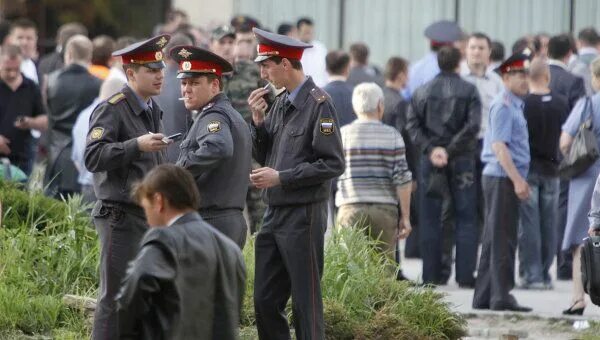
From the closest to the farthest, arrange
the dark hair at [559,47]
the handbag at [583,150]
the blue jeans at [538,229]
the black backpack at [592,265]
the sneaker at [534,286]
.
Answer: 1. the black backpack at [592,265]
2. the handbag at [583,150]
3. the blue jeans at [538,229]
4. the sneaker at [534,286]
5. the dark hair at [559,47]

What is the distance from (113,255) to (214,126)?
2.99 feet

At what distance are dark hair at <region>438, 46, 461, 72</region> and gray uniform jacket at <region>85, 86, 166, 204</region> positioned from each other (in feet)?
18.1

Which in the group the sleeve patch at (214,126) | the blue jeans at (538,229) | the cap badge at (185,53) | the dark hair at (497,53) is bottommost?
the blue jeans at (538,229)

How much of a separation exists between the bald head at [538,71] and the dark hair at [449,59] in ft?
2.31

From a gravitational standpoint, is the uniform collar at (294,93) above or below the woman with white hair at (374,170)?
above

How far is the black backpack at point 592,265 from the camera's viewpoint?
9.46 metres

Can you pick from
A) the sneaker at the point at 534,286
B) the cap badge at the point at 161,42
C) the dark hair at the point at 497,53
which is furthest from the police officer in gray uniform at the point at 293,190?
the dark hair at the point at 497,53

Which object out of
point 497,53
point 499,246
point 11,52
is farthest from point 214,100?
point 497,53

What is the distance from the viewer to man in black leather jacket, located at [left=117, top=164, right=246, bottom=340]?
6617 mm

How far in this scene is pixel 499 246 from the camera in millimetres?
12562

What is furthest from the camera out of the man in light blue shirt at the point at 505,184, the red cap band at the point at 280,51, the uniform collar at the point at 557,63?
the uniform collar at the point at 557,63

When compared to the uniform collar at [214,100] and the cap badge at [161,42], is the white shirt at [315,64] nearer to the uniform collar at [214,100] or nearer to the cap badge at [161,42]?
the cap badge at [161,42]

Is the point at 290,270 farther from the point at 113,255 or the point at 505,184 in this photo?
the point at 505,184

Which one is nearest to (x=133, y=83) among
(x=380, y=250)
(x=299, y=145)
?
(x=299, y=145)
